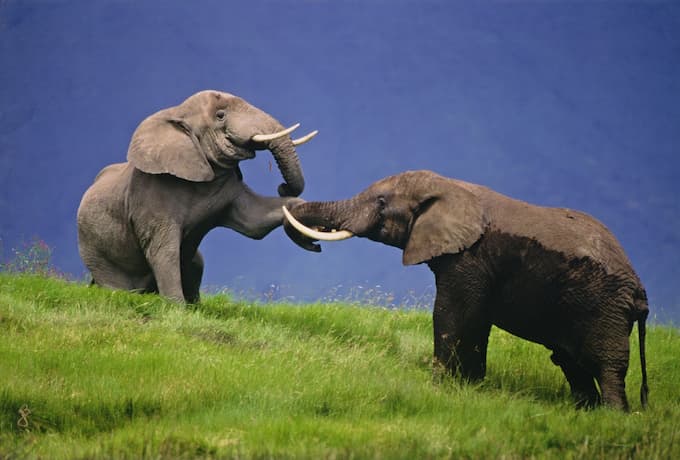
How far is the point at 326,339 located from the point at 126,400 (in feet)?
11.4

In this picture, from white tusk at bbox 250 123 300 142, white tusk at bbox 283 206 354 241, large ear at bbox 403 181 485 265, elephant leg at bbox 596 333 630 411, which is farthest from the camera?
white tusk at bbox 250 123 300 142

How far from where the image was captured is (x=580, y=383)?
964 cm

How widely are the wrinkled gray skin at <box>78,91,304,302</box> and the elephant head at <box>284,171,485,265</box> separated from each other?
5.60 ft

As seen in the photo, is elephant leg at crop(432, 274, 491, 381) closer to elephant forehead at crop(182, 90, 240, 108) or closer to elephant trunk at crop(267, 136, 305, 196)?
elephant trunk at crop(267, 136, 305, 196)

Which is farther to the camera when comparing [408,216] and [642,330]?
[408,216]

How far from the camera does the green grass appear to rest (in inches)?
277

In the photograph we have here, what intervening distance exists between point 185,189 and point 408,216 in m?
3.20

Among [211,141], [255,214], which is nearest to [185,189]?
[211,141]

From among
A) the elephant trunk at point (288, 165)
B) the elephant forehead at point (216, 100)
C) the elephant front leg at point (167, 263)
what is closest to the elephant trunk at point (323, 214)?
the elephant trunk at point (288, 165)

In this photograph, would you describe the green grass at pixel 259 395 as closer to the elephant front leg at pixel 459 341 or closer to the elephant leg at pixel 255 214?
the elephant front leg at pixel 459 341

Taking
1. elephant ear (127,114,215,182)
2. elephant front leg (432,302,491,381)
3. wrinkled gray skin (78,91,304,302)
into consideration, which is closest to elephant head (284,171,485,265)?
elephant front leg (432,302,491,381)

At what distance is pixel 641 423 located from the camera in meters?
7.91

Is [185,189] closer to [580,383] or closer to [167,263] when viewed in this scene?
[167,263]

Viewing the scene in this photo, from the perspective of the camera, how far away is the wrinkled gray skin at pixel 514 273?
874 cm
